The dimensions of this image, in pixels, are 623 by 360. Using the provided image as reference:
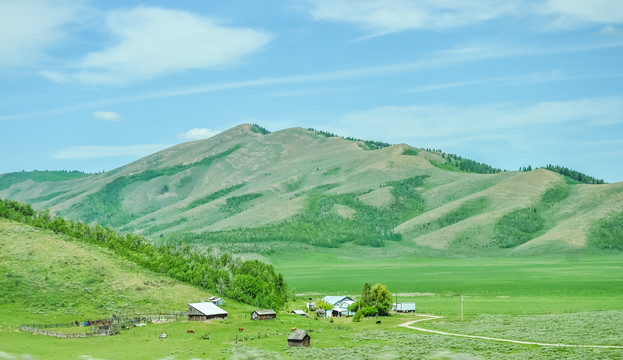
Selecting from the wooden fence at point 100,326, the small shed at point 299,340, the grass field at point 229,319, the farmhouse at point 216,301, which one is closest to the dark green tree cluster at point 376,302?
the grass field at point 229,319

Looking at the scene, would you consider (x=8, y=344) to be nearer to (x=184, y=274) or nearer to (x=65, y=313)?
(x=65, y=313)

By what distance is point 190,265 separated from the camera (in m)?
158

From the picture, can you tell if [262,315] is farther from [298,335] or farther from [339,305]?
[298,335]

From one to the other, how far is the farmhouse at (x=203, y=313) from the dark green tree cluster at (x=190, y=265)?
716 inches

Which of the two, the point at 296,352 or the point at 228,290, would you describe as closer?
the point at 296,352

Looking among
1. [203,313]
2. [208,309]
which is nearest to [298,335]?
[203,313]

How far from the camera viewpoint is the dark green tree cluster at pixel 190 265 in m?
141

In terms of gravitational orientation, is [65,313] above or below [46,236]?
below

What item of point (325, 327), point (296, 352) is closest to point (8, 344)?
point (296, 352)

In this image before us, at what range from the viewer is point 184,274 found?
147 meters

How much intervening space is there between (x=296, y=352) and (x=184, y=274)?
6755cm

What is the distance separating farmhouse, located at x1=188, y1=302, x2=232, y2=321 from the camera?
113 meters

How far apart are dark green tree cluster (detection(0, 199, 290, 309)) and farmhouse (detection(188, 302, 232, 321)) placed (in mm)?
18195

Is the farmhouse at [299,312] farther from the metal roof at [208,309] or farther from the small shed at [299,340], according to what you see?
the small shed at [299,340]
